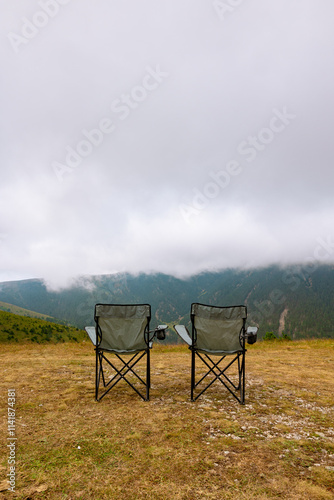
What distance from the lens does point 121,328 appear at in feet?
15.2

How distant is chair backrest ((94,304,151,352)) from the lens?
460 centimetres

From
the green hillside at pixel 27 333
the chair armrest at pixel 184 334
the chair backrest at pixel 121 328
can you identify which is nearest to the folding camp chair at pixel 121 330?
the chair backrest at pixel 121 328

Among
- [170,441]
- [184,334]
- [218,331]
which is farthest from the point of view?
[184,334]

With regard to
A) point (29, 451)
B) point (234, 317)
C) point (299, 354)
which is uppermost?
point (234, 317)

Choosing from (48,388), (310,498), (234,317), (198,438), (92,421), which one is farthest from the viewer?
(48,388)

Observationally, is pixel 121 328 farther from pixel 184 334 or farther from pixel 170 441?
pixel 170 441

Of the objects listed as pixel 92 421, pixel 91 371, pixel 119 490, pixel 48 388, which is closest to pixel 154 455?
pixel 119 490

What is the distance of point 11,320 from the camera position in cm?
1307

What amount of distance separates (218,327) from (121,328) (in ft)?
5.36

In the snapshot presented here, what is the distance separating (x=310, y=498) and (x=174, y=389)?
323cm

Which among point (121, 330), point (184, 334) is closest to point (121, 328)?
point (121, 330)

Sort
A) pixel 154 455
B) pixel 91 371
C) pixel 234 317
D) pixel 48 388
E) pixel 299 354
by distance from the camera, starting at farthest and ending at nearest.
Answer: pixel 299 354 → pixel 91 371 → pixel 48 388 → pixel 234 317 → pixel 154 455

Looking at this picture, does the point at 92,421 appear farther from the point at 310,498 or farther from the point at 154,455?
the point at 310,498

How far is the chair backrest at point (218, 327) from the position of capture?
459 cm
